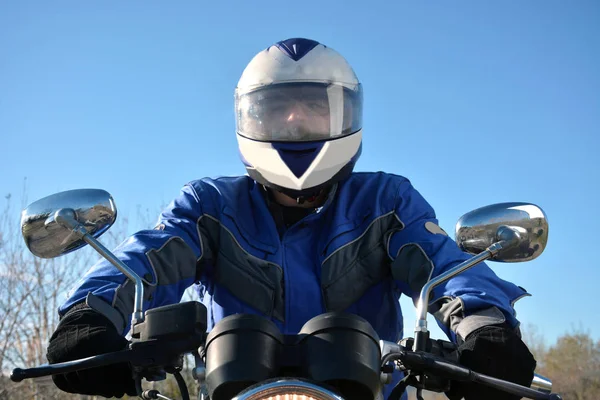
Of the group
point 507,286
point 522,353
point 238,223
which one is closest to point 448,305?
point 507,286

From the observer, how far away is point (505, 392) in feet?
6.11

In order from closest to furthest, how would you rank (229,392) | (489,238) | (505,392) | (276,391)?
(276,391)
(229,392)
(505,392)
(489,238)

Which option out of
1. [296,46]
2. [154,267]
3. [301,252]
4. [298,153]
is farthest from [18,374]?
[296,46]

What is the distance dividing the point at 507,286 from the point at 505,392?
59 centimetres

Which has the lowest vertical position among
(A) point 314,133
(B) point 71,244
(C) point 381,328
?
(C) point 381,328

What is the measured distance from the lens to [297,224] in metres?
2.93

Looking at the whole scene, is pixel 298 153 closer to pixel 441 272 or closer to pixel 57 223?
pixel 441 272

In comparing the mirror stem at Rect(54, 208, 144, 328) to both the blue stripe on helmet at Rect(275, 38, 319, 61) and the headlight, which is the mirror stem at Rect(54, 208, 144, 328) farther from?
the blue stripe on helmet at Rect(275, 38, 319, 61)

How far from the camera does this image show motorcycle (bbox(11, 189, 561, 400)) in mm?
1568

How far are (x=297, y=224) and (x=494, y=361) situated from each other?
117cm

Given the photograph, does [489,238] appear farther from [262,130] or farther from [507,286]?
[262,130]

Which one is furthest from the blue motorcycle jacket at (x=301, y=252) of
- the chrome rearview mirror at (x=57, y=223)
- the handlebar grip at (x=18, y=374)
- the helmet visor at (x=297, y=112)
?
the handlebar grip at (x=18, y=374)

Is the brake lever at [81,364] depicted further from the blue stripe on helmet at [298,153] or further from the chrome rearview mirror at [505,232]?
the blue stripe on helmet at [298,153]

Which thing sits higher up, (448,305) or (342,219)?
(342,219)
